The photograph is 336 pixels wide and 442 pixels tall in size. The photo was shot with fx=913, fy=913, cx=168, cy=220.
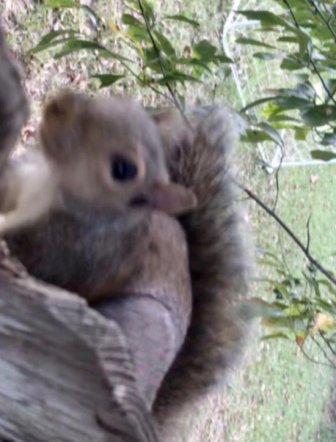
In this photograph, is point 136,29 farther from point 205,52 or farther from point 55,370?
point 55,370

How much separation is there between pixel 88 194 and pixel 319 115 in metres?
0.85

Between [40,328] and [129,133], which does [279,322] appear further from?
[40,328]

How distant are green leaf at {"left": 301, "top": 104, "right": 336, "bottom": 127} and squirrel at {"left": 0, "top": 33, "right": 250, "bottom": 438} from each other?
44 cm

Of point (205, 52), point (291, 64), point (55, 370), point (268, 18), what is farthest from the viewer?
point (205, 52)

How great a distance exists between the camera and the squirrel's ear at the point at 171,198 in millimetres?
1311

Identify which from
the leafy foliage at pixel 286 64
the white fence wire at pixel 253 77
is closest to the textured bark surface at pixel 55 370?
the leafy foliage at pixel 286 64

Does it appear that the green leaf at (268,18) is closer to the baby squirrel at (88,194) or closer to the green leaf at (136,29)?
the green leaf at (136,29)

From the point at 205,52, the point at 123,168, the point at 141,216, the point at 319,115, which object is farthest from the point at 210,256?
the point at 205,52

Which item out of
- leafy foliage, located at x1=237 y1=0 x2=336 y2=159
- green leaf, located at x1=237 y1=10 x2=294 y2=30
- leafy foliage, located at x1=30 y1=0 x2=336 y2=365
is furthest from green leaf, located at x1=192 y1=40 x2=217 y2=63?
green leaf, located at x1=237 y1=10 x2=294 y2=30

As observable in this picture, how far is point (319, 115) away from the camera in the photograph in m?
1.98

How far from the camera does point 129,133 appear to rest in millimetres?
1289

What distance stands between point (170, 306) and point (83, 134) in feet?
0.99

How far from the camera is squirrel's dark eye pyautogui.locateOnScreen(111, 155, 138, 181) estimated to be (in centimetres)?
126

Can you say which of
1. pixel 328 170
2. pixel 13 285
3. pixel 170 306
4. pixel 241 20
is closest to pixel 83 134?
pixel 170 306
